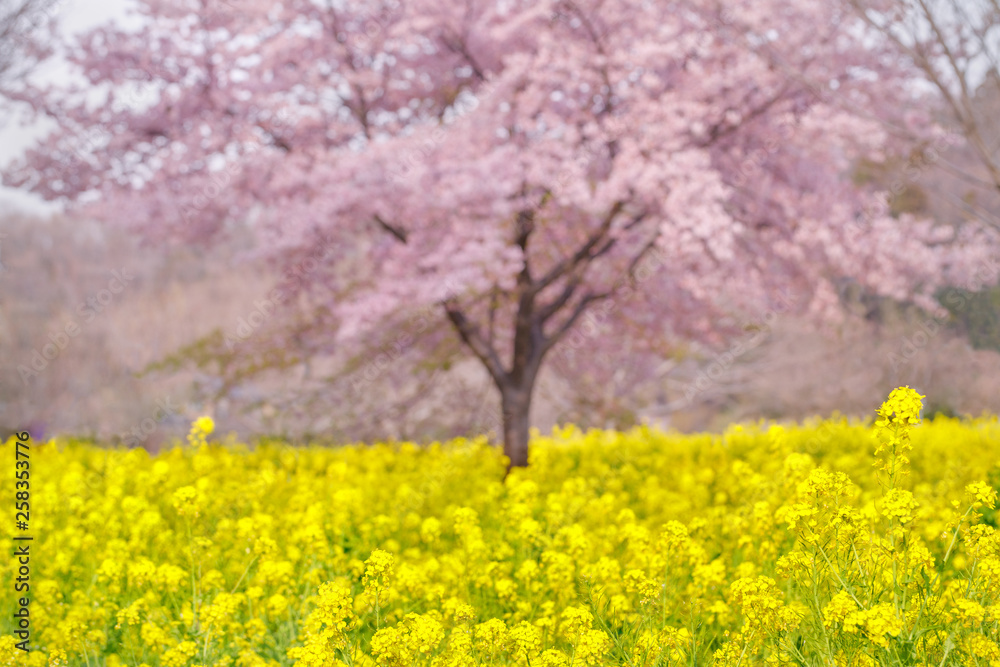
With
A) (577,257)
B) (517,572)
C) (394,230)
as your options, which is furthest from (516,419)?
(517,572)

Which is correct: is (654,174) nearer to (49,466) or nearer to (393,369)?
(393,369)

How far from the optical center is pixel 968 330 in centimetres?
924

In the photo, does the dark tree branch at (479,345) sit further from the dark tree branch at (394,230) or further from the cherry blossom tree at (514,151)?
the dark tree branch at (394,230)

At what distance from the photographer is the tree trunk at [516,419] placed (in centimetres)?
923

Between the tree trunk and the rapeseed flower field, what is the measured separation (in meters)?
1.46

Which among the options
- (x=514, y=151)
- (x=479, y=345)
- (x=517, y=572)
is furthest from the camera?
(x=479, y=345)

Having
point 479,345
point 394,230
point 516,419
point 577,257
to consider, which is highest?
point 394,230

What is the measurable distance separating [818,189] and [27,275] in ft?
93.3

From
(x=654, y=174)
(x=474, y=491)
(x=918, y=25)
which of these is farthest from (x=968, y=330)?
(x=474, y=491)

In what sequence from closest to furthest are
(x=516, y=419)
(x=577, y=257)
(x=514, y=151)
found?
1. (x=514, y=151)
2. (x=577, y=257)
3. (x=516, y=419)

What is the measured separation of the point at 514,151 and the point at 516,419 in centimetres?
320

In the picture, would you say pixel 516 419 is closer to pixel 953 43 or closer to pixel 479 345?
pixel 479 345

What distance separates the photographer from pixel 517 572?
4297 mm

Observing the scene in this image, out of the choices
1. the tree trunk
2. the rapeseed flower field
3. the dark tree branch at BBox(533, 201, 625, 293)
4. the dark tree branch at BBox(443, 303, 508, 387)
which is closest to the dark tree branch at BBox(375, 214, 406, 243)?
the dark tree branch at BBox(443, 303, 508, 387)
